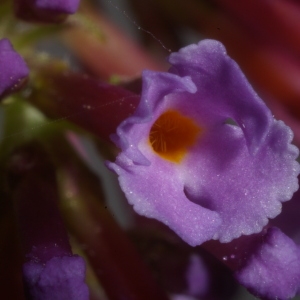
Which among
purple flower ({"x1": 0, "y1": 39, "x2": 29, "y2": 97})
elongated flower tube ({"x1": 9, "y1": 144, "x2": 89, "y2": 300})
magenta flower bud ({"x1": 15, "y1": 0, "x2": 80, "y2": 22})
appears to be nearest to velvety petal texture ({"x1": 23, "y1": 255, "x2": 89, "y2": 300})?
elongated flower tube ({"x1": 9, "y1": 144, "x2": 89, "y2": 300})

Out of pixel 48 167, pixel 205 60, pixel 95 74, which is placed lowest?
pixel 95 74

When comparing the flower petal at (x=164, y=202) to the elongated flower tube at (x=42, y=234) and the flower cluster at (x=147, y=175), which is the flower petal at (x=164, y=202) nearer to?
the flower cluster at (x=147, y=175)

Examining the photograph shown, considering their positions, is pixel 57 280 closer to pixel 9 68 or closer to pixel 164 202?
pixel 164 202

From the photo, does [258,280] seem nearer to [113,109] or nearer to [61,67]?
[113,109]

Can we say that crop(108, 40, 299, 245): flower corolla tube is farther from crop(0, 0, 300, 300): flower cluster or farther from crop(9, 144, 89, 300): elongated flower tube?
crop(9, 144, 89, 300): elongated flower tube

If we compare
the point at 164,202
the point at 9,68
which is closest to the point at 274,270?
the point at 164,202

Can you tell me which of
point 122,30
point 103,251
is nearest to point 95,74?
point 122,30
